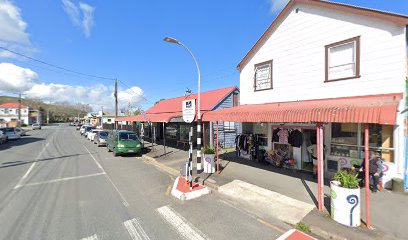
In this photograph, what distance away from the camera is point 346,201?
4.56 m

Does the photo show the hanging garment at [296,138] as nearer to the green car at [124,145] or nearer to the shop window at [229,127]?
the shop window at [229,127]

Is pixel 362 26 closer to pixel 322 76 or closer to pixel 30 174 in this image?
pixel 322 76

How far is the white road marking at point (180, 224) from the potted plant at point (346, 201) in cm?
309

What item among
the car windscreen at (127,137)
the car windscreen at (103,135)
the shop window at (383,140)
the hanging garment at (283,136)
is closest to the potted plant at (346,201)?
the shop window at (383,140)

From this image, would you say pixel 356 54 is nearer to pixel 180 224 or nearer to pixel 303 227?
pixel 303 227

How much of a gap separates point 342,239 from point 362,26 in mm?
6761

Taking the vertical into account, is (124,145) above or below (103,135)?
below

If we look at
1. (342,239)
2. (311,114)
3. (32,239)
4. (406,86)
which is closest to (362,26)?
(406,86)

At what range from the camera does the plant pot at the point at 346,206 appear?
4.48m

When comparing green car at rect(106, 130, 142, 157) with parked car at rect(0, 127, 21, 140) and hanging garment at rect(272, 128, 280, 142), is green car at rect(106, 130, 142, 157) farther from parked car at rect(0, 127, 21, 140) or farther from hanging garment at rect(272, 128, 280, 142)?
parked car at rect(0, 127, 21, 140)

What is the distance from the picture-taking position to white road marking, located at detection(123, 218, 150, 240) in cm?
422

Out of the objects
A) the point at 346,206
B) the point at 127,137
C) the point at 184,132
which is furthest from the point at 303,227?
the point at 184,132

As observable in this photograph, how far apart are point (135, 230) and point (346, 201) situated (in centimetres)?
475

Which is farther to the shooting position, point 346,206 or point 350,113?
point 350,113
